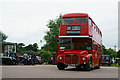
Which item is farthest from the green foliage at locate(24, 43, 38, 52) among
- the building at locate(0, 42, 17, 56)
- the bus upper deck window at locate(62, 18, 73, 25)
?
the bus upper deck window at locate(62, 18, 73, 25)

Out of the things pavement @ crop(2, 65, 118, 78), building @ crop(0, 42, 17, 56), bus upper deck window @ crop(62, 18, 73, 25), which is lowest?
pavement @ crop(2, 65, 118, 78)

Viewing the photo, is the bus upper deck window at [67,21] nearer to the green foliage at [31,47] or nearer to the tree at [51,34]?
the tree at [51,34]

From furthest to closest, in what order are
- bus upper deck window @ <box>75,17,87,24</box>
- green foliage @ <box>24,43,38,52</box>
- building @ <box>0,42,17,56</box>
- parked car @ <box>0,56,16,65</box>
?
1. green foliage @ <box>24,43,38,52</box>
2. building @ <box>0,42,17,56</box>
3. parked car @ <box>0,56,16,65</box>
4. bus upper deck window @ <box>75,17,87,24</box>

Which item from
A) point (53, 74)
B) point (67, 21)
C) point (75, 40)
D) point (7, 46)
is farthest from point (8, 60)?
point (53, 74)

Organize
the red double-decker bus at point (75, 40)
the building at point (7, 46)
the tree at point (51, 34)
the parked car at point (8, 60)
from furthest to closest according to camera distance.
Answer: the tree at point (51, 34) → the building at point (7, 46) → the parked car at point (8, 60) → the red double-decker bus at point (75, 40)

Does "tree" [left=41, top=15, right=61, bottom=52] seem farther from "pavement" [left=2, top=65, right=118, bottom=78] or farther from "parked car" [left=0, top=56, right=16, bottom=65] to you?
"pavement" [left=2, top=65, right=118, bottom=78]

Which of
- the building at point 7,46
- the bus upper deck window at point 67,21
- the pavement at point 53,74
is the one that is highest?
the bus upper deck window at point 67,21

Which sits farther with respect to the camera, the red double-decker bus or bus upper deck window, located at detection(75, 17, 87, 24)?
bus upper deck window, located at detection(75, 17, 87, 24)

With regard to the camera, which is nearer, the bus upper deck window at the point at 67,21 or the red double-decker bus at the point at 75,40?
the red double-decker bus at the point at 75,40

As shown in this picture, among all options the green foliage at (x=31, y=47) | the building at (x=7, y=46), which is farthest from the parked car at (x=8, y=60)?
the green foliage at (x=31, y=47)

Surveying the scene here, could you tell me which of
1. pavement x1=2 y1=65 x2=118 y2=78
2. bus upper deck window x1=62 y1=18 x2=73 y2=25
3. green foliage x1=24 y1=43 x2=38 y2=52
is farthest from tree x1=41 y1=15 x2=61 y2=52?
green foliage x1=24 y1=43 x2=38 y2=52

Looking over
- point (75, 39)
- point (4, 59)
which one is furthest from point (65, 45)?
point (4, 59)

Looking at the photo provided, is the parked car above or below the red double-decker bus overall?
below

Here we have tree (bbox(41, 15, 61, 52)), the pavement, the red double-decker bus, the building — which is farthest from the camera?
tree (bbox(41, 15, 61, 52))
